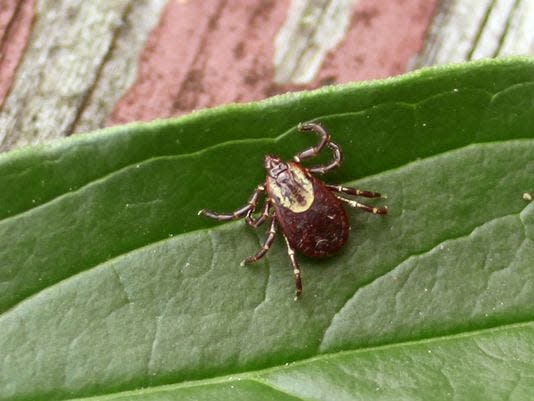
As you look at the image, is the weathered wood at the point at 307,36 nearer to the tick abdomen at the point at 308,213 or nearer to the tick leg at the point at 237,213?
the tick abdomen at the point at 308,213

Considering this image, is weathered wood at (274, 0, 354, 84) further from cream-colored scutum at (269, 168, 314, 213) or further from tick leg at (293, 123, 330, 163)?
tick leg at (293, 123, 330, 163)

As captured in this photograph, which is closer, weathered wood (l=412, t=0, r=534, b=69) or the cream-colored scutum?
the cream-colored scutum

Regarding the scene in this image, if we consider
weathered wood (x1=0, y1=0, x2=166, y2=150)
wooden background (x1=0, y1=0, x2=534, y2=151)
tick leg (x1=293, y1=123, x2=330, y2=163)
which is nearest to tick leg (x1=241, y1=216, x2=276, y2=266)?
tick leg (x1=293, y1=123, x2=330, y2=163)

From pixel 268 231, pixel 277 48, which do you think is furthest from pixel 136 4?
pixel 268 231

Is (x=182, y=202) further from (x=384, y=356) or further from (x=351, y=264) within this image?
(x=384, y=356)

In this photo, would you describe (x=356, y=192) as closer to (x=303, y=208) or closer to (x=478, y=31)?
(x=303, y=208)

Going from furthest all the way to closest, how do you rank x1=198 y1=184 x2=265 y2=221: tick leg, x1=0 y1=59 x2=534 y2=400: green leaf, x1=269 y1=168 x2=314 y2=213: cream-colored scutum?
1. x1=269 y1=168 x2=314 y2=213: cream-colored scutum
2. x1=198 y1=184 x2=265 y2=221: tick leg
3. x1=0 y1=59 x2=534 y2=400: green leaf
